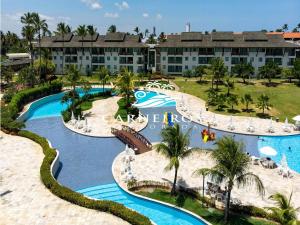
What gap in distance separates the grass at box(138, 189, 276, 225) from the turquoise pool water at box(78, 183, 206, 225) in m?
0.60

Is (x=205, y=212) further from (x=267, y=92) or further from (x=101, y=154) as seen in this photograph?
(x=267, y=92)

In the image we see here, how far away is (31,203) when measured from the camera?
69.6 ft

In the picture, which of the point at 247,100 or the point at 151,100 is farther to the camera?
the point at 151,100

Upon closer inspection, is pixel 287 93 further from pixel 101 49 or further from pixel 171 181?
pixel 101 49

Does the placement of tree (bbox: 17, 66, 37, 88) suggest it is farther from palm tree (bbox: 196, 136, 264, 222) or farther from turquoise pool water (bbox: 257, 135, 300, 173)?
palm tree (bbox: 196, 136, 264, 222)

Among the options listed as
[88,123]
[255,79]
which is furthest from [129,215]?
[255,79]

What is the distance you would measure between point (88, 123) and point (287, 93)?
38.1 metres

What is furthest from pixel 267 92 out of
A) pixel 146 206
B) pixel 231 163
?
pixel 231 163

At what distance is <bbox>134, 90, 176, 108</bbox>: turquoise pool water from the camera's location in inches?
2045

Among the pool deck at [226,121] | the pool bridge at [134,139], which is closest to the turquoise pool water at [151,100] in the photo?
the pool deck at [226,121]

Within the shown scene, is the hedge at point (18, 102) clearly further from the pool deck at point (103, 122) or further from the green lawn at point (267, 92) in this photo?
the green lawn at point (267, 92)

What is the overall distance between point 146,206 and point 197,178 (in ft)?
18.1

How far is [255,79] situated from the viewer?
69188 mm

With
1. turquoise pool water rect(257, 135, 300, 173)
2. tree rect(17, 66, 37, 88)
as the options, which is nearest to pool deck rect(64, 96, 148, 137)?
turquoise pool water rect(257, 135, 300, 173)
